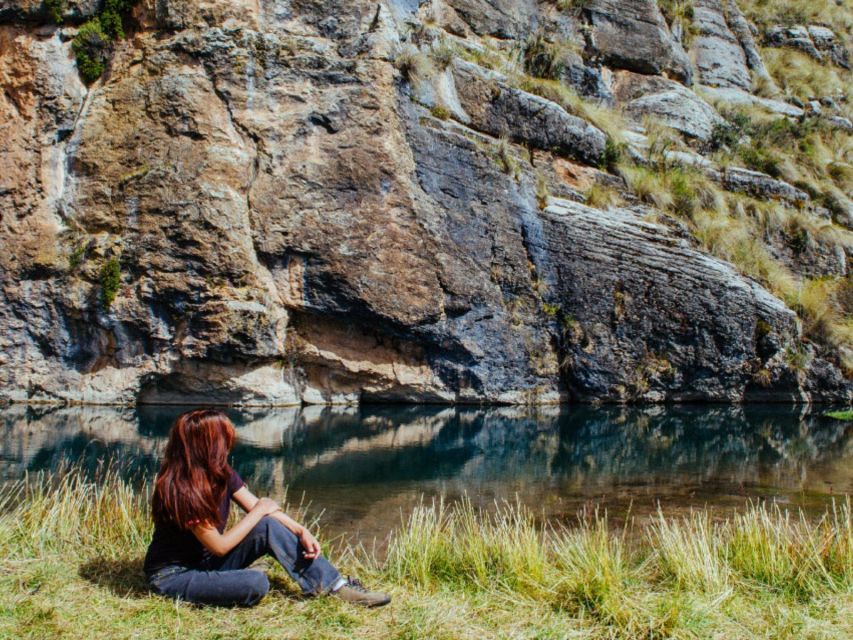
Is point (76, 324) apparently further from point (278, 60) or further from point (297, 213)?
point (278, 60)

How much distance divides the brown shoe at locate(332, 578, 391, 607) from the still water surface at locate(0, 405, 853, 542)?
3106 mm

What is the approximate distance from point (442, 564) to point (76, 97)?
20.2m

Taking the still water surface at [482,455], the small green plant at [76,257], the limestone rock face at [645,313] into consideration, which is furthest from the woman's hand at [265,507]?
the limestone rock face at [645,313]

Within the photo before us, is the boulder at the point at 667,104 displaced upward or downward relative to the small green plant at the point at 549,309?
upward

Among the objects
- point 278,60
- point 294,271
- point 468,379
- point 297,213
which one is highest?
point 278,60

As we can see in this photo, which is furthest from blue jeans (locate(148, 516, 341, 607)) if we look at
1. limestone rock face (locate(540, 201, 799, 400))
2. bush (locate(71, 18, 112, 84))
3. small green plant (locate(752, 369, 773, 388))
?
small green plant (locate(752, 369, 773, 388))

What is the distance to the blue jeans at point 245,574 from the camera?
4.57 meters

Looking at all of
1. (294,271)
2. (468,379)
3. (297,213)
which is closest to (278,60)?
(297,213)

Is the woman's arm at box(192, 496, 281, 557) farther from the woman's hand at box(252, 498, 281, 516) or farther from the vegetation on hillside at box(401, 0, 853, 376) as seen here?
the vegetation on hillside at box(401, 0, 853, 376)

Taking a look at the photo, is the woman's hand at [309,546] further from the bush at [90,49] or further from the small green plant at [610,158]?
the small green plant at [610,158]

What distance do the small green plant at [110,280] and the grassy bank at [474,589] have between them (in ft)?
45.6

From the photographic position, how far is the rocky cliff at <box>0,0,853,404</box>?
64.3ft

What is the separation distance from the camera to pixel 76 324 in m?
19.8

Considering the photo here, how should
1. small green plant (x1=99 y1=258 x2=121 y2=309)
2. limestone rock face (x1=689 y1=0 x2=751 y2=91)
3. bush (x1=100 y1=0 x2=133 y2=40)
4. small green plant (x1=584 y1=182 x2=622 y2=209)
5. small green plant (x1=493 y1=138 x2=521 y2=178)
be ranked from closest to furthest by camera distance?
small green plant (x1=99 y1=258 x2=121 y2=309)
bush (x1=100 y1=0 x2=133 y2=40)
small green plant (x1=493 y1=138 x2=521 y2=178)
small green plant (x1=584 y1=182 x2=622 y2=209)
limestone rock face (x1=689 y1=0 x2=751 y2=91)
